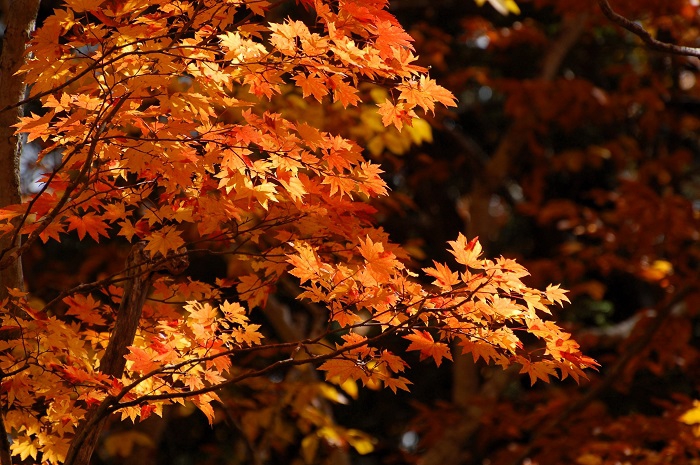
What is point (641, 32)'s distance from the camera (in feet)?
9.68

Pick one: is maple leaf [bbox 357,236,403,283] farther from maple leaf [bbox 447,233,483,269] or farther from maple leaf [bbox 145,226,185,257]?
maple leaf [bbox 145,226,185,257]

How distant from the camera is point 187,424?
9.09m

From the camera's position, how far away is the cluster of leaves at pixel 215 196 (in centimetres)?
246

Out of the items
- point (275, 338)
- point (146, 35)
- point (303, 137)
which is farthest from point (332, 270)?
point (275, 338)

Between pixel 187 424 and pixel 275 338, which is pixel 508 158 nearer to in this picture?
pixel 275 338

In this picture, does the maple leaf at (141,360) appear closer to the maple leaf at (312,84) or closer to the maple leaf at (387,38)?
the maple leaf at (312,84)

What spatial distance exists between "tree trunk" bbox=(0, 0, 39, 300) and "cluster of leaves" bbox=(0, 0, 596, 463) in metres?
0.18

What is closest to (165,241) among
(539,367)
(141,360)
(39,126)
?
(141,360)

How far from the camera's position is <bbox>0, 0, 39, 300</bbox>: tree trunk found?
288 centimetres

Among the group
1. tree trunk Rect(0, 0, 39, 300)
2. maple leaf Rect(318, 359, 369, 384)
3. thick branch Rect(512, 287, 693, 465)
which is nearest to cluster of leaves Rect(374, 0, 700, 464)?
thick branch Rect(512, 287, 693, 465)

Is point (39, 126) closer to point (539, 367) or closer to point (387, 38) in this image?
point (387, 38)

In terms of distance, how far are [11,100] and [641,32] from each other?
2.16 m

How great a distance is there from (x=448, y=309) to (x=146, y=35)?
46.5 inches

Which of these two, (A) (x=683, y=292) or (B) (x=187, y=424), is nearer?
(A) (x=683, y=292)
